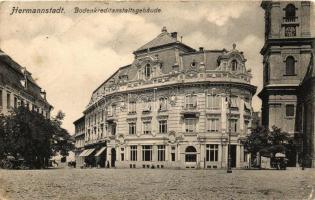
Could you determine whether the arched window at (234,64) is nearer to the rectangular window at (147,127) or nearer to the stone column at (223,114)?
the stone column at (223,114)

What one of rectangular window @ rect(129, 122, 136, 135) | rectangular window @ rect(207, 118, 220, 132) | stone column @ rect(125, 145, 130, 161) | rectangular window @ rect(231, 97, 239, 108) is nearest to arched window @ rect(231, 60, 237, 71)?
rectangular window @ rect(231, 97, 239, 108)

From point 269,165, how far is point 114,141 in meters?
9.99

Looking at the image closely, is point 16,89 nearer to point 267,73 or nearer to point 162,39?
point 162,39

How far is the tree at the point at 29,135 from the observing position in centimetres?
2002

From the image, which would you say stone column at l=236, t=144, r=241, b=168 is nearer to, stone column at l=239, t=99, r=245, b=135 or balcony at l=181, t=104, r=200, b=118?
stone column at l=239, t=99, r=245, b=135

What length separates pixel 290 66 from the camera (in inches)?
1090

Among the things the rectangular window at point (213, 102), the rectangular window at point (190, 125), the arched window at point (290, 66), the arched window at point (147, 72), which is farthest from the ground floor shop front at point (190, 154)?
the arched window at point (290, 66)

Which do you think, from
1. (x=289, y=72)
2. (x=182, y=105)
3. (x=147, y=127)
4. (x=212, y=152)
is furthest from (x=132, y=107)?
(x=289, y=72)

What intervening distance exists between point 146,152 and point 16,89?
8.58 m

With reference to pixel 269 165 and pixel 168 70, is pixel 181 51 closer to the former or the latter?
pixel 168 70

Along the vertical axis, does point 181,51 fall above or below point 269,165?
above

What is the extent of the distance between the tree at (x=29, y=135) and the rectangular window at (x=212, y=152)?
306 inches

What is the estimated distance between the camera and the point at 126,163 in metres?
28.0

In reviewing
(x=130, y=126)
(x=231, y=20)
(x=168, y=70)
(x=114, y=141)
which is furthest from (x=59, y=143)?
(x=231, y=20)
